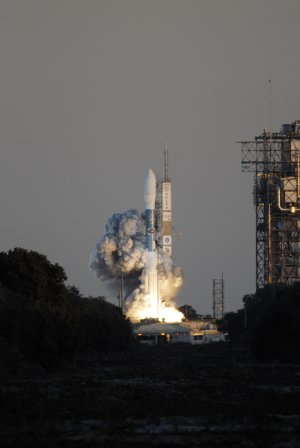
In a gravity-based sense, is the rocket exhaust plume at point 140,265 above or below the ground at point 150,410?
above

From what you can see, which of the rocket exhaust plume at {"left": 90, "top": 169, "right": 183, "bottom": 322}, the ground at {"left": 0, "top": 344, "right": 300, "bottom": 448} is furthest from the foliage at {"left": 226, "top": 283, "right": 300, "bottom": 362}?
the rocket exhaust plume at {"left": 90, "top": 169, "right": 183, "bottom": 322}

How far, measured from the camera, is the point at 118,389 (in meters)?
48.7

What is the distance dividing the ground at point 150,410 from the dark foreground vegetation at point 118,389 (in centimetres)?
3

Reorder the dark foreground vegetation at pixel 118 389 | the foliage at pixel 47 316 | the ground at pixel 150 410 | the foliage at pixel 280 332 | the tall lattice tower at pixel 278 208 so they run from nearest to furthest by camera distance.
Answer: the ground at pixel 150 410 < the dark foreground vegetation at pixel 118 389 < the foliage at pixel 47 316 < the foliage at pixel 280 332 < the tall lattice tower at pixel 278 208

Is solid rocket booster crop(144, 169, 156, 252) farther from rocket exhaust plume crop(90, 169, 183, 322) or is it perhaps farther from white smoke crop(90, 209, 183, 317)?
white smoke crop(90, 209, 183, 317)

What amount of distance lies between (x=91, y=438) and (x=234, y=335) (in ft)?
363

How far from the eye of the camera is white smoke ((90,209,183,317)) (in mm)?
163375

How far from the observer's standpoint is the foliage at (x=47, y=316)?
69.1 metres

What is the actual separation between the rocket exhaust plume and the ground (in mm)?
99538

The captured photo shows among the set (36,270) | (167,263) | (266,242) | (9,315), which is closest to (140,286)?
(167,263)

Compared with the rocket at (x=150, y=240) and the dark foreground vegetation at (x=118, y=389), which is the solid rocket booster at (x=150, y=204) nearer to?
the rocket at (x=150, y=240)

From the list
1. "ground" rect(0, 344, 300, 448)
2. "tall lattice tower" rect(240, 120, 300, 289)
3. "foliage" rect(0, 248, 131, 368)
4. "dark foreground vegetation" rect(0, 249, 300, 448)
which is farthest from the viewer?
"tall lattice tower" rect(240, 120, 300, 289)

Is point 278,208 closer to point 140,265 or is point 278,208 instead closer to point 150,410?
point 140,265

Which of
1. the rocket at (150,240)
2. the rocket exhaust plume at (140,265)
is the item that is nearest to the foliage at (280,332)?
the rocket at (150,240)
